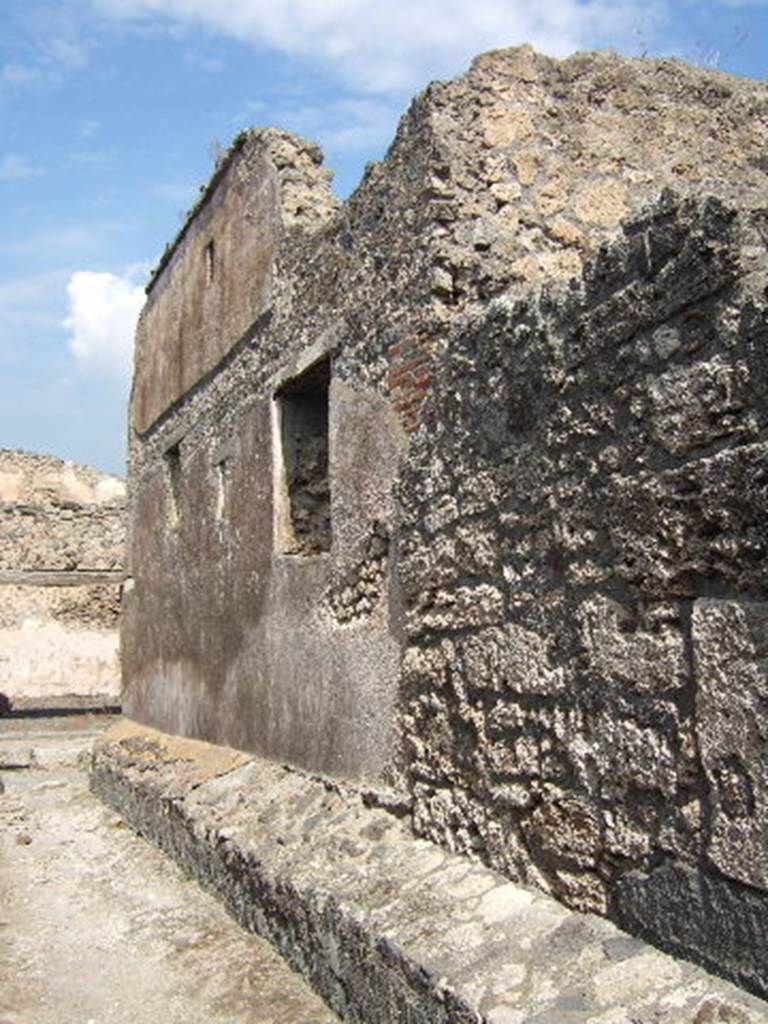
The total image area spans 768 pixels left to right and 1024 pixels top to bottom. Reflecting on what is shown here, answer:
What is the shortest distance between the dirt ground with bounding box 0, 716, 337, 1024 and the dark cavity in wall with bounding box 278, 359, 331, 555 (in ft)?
5.86

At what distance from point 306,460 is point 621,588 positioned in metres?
3.24

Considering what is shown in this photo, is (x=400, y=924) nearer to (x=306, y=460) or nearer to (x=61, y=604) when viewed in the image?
(x=306, y=460)

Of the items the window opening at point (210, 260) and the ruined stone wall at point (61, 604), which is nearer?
the window opening at point (210, 260)

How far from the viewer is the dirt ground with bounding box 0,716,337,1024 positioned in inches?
149

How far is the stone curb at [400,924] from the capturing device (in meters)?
2.56

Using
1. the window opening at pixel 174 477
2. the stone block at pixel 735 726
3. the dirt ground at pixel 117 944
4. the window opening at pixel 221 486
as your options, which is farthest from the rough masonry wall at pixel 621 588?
the window opening at pixel 174 477

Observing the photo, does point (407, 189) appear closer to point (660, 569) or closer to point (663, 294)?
point (663, 294)

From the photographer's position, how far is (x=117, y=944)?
15.1 feet

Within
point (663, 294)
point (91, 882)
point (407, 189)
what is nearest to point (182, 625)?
point (91, 882)

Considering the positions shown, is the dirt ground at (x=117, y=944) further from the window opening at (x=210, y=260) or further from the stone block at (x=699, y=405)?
the window opening at (x=210, y=260)

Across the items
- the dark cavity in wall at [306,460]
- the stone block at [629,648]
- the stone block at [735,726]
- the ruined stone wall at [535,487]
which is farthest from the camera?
the dark cavity in wall at [306,460]

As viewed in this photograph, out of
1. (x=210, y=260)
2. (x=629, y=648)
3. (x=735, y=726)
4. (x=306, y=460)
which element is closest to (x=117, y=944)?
(x=306, y=460)

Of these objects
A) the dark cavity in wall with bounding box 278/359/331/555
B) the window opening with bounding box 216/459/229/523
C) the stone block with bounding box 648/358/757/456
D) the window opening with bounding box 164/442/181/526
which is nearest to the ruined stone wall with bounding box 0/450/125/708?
the window opening with bounding box 164/442/181/526

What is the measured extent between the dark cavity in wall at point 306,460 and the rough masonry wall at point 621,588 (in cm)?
200
